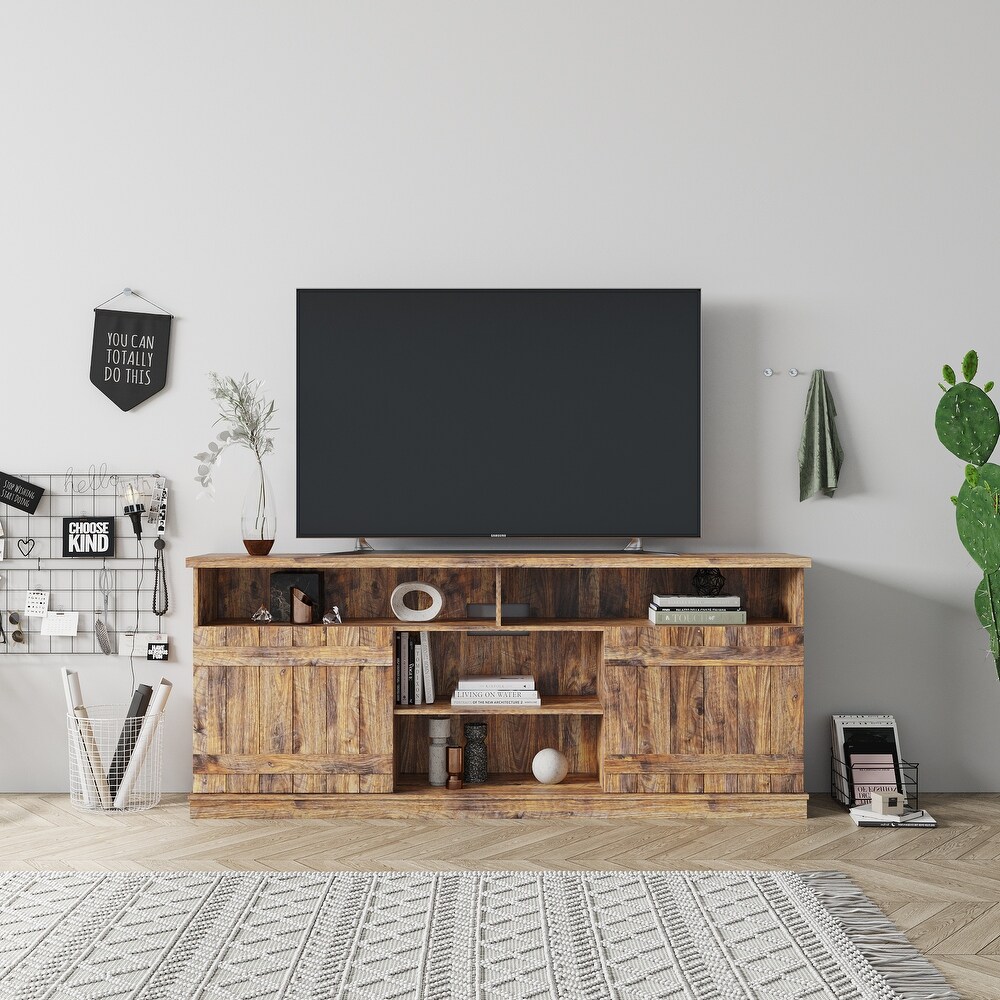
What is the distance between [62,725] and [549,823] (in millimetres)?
1879

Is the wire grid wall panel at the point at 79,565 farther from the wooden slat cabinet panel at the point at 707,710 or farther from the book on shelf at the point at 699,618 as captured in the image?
the book on shelf at the point at 699,618

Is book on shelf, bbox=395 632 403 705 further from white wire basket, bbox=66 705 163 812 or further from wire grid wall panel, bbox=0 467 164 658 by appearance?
wire grid wall panel, bbox=0 467 164 658

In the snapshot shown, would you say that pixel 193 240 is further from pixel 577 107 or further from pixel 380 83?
pixel 577 107

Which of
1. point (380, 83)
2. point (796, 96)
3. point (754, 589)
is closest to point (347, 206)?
point (380, 83)

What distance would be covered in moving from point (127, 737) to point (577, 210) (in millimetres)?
2536

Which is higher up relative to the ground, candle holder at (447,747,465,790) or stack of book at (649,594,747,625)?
stack of book at (649,594,747,625)

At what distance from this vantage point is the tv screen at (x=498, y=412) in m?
3.31

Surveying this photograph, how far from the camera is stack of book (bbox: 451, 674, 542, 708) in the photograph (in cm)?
318

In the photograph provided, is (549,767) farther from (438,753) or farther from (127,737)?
(127,737)

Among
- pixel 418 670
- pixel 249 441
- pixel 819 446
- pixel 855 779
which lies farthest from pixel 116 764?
pixel 819 446

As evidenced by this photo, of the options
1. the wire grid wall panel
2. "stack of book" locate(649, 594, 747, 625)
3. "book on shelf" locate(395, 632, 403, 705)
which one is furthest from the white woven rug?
the wire grid wall panel

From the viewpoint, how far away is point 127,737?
3.27 m

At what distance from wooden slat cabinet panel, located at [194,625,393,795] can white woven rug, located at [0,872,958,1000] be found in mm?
555

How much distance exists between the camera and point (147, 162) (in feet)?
11.5
